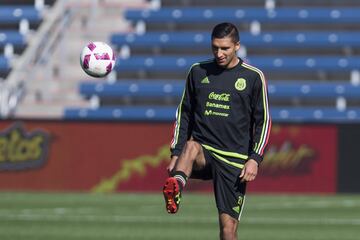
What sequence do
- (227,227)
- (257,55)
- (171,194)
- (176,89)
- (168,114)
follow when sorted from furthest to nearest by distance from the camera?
(257,55)
(176,89)
(168,114)
(227,227)
(171,194)

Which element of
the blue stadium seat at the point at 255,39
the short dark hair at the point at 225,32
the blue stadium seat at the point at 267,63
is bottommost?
the blue stadium seat at the point at 267,63

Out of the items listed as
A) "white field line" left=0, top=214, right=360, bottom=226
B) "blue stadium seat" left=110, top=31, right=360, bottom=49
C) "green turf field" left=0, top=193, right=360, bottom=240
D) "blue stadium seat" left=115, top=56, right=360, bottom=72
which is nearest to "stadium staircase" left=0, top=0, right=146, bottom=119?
"blue stadium seat" left=110, top=31, right=360, bottom=49

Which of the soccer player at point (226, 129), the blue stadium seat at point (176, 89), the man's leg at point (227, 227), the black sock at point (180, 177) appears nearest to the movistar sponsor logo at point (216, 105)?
the soccer player at point (226, 129)

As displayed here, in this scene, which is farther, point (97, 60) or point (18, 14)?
point (18, 14)

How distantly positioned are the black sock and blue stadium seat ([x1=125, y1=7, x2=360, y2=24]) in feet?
72.0

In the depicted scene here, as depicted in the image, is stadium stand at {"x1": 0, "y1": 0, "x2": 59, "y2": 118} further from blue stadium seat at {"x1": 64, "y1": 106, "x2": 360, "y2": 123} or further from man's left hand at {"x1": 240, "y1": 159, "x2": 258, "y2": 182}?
man's left hand at {"x1": 240, "y1": 159, "x2": 258, "y2": 182}

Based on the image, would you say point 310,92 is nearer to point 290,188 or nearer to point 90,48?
point 290,188

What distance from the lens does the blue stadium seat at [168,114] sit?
27.8m

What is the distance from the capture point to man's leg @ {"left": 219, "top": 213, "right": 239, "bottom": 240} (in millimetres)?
8602

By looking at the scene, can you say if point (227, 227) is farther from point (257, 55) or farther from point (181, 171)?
point (257, 55)

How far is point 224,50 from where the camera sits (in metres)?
8.49

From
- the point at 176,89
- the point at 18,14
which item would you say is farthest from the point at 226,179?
the point at 18,14

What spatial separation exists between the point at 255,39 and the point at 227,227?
2162 centimetres

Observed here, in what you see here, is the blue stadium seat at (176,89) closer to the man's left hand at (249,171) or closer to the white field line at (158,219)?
the white field line at (158,219)
